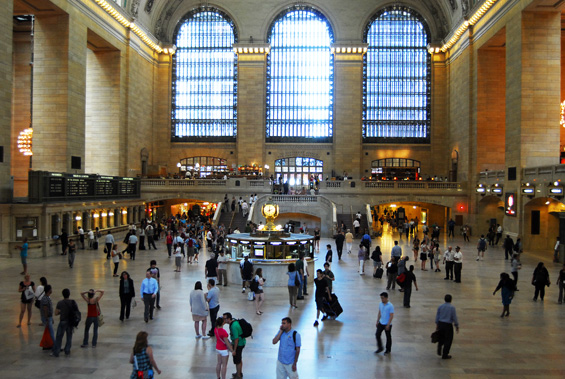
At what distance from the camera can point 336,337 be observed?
1055 centimetres

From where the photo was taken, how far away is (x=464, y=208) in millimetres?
37031

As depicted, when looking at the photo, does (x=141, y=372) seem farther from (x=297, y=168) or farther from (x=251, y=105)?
(x=251, y=105)

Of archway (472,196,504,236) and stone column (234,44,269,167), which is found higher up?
stone column (234,44,269,167)

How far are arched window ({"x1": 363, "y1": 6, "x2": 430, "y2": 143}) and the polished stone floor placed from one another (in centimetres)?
3071

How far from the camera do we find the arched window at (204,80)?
1836 inches

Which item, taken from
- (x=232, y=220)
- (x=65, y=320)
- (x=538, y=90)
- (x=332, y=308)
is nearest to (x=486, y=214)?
(x=538, y=90)

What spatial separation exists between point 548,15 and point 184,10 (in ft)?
102

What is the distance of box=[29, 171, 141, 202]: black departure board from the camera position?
2312cm

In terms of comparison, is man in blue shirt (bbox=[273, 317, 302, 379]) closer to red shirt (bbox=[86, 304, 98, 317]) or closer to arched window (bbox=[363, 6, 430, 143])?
red shirt (bbox=[86, 304, 98, 317])

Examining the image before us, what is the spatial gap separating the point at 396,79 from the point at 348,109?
5642 mm

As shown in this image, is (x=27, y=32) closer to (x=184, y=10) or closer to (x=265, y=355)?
(x=184, y=10)

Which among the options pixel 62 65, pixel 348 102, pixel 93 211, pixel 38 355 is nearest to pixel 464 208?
pixel 348 102

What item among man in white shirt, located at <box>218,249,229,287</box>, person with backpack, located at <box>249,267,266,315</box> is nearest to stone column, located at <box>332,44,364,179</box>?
man in white shirt, located at <box>218,249,229,287</box>

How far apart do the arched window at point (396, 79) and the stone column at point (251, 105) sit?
9.60m
